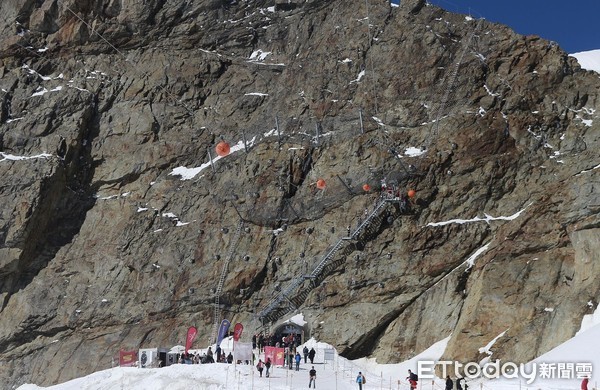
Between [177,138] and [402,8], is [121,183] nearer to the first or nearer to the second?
[177,138]

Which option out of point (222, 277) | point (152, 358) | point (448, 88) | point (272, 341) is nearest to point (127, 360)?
point (152, 358)

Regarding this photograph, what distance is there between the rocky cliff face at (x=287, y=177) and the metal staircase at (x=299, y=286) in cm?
31

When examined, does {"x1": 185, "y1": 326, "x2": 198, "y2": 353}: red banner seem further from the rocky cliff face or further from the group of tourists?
the group of tourists

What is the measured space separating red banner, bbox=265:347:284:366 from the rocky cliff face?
30.1 ft

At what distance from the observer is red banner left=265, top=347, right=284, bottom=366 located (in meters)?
42.3

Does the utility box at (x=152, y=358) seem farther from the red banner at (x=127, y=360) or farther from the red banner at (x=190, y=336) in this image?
the red banner at (x=190, y=336)

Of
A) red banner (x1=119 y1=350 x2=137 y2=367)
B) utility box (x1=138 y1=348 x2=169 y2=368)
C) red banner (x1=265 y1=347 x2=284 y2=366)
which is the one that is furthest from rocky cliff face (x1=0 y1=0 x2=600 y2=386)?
red banner (x1=265 y1=347 x2=284 y2=366)

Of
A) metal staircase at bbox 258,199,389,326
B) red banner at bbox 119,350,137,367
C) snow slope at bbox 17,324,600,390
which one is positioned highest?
metal staircase at bbox 258,199,389,326

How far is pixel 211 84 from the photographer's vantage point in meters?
67.8

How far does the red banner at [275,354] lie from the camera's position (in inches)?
1667

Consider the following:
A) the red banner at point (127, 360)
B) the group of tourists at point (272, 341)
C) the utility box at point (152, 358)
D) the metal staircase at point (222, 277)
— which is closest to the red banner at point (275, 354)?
the group of tourists at point (272, 341)

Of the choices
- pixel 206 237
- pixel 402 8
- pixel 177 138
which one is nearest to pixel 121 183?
pixel 177 138

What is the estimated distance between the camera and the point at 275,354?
42469 mm

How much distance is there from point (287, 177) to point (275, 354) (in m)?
18.8
